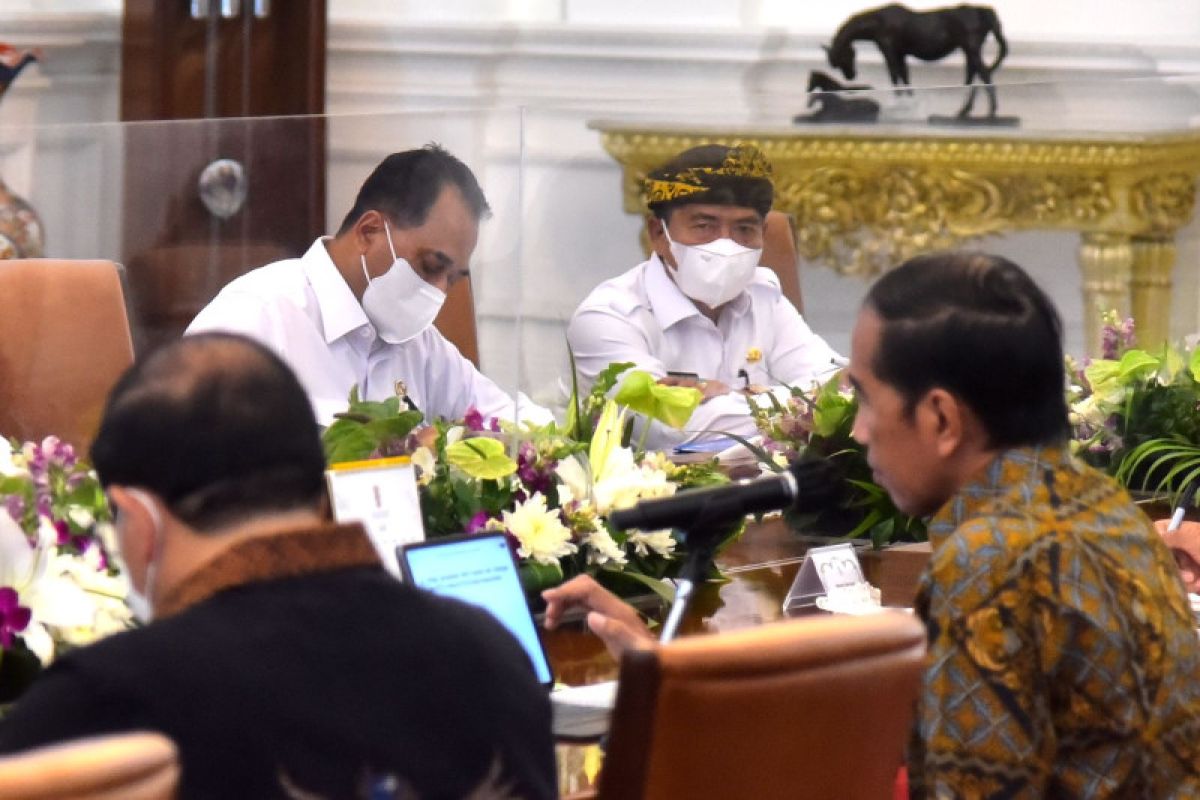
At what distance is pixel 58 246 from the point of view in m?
3.41

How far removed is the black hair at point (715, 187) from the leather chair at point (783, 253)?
0.07 meters

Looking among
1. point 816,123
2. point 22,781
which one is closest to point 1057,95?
point 816,123

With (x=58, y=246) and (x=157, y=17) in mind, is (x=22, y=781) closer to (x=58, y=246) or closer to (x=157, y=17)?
(x=58, y=246)

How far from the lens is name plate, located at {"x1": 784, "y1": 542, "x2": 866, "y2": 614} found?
2.60m

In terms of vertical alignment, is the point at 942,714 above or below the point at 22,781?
below

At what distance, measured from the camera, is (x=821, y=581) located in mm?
2605

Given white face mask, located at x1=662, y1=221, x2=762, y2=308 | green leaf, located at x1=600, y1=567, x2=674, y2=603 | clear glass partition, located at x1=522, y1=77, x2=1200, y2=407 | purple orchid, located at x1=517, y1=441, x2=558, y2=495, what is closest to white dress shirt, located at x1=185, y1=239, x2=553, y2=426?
clear glass partition, located at x1=522, y1=77, x2=1200, y2=407

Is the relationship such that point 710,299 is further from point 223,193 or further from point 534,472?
point 534,472

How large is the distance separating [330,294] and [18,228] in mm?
708

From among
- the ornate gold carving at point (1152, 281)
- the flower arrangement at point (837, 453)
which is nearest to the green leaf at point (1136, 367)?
the ornate gold carving at point (1152, 281)

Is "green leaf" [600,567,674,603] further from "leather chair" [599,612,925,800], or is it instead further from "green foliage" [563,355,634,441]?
"leather chair" [599,612,925,800]

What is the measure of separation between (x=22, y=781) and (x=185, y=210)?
6.83 ft

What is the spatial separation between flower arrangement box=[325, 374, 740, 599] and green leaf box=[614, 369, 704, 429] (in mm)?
147

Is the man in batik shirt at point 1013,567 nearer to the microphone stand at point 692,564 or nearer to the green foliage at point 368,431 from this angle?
the microphone stand at point 692,564
